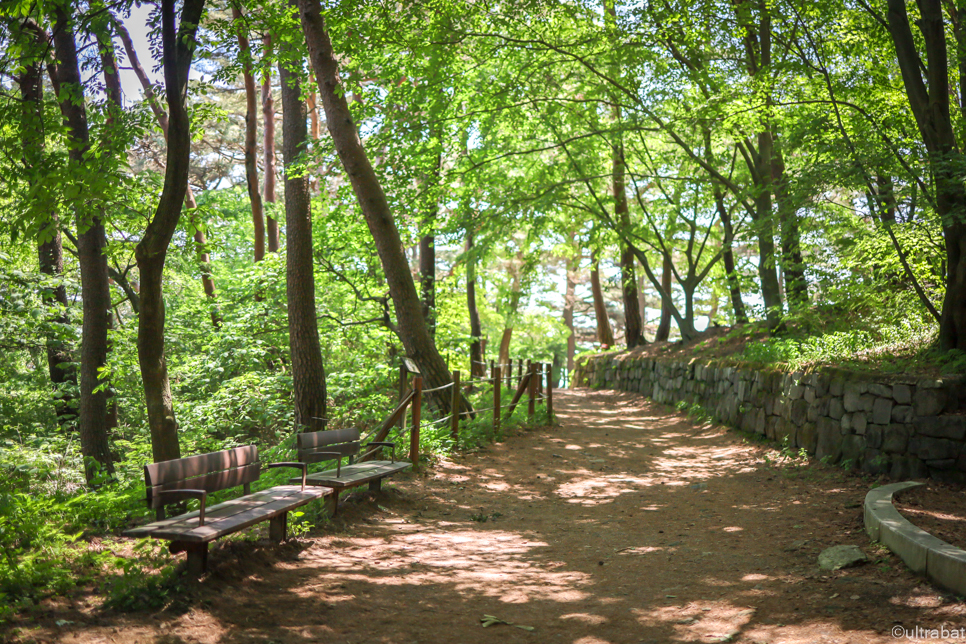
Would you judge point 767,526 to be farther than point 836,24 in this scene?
No

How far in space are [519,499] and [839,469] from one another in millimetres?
3388

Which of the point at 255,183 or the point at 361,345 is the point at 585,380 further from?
the point at 255,183

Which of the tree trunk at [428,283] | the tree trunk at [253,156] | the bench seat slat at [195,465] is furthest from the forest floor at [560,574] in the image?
the tree trunk at [253,156]

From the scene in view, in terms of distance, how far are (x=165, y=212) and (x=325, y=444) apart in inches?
91.3

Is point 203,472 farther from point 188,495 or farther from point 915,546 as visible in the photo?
point 915,546

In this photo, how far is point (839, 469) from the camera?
707 centimetres

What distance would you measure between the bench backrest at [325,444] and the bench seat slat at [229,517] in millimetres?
477

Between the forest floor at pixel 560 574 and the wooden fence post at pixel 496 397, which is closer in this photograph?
the forest floor at pixel 560 574

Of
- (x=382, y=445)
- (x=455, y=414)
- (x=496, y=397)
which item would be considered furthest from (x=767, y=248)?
(x=382, y=445)

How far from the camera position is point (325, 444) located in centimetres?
583

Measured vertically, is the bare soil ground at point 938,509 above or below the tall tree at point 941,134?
below

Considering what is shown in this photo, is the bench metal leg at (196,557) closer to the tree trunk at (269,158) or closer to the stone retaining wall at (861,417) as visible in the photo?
the stone retaining wall at (861,417)

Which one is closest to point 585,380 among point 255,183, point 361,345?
point 361,345

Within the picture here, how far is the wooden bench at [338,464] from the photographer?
5488 mm
